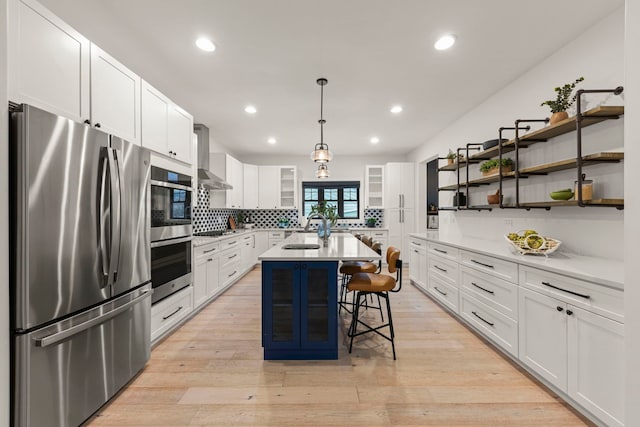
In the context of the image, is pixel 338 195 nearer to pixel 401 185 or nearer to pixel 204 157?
pixel 401 185

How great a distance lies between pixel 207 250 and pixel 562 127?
156 inches

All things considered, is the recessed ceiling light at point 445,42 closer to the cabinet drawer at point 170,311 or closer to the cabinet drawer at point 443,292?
the cabinet drawer at point 443,292

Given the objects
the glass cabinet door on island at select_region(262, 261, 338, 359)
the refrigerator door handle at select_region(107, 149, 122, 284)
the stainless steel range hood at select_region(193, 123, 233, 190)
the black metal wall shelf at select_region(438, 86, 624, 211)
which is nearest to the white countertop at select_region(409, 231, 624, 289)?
the black metal wall shelf at select_region(438, 86, 624, 211)

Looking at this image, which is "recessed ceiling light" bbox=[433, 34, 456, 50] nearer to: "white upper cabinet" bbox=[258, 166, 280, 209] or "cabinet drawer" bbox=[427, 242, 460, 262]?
"cabinet drawer" bbox=[427, 242, 460, 262]

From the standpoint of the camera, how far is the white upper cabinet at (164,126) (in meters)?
2.51

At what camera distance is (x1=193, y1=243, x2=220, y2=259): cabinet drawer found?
11.4ft

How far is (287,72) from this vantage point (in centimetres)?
309

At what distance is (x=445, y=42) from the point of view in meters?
2.54

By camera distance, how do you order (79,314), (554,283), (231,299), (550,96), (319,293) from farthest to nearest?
(231,299)
(550,96)
(319,293)
(554,283)
(79,314)

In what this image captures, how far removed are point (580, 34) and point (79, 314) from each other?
13.8 feet

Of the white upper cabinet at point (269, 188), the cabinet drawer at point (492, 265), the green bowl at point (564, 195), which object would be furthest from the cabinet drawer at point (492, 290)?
the white upper cabinet at point (269, 188)

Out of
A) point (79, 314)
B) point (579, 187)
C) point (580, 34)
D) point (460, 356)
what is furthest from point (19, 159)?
point (580, 34)

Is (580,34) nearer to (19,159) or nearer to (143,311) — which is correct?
(19,159)

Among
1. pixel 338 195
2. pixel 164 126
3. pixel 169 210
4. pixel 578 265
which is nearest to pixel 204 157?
pixel 164 126
